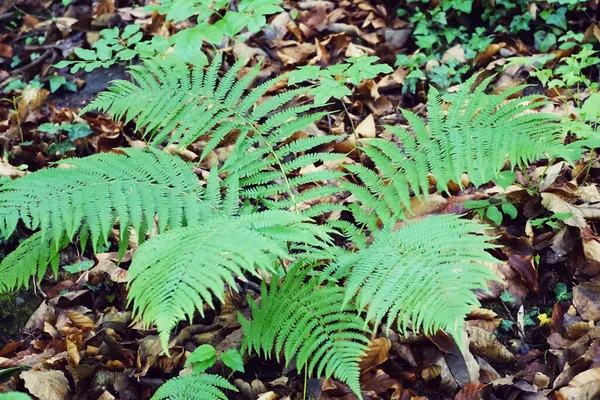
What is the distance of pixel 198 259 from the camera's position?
184cm

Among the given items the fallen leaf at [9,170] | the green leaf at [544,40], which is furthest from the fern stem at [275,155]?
the green leaf at [544,40]

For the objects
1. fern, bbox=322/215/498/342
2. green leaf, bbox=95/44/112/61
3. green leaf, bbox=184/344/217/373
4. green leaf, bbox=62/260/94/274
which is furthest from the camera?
green leaf, bbox=95/44/112/61

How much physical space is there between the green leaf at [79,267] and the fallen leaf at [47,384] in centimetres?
63

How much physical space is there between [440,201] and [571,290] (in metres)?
0.72

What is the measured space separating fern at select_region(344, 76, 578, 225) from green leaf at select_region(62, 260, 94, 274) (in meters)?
1.32

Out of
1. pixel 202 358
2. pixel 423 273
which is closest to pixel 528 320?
pixel 423 273

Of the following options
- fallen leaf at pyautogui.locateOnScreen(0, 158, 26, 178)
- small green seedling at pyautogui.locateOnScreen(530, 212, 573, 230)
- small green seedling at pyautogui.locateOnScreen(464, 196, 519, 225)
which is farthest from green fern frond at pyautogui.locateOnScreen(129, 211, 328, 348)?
fallen leaf at pyautogui.locateOnScreen(0, 158, 26, 178)

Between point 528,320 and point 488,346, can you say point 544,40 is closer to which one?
point 528,320

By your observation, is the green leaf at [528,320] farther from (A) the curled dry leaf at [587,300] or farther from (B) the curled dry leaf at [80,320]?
(B) the curled dry leaf at [80,320]

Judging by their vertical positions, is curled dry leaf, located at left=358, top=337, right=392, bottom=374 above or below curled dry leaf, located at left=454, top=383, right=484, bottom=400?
above

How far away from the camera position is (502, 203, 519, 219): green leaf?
9.35 feet

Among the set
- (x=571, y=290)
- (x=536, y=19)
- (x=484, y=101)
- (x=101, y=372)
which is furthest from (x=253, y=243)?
(x=536, y=19)

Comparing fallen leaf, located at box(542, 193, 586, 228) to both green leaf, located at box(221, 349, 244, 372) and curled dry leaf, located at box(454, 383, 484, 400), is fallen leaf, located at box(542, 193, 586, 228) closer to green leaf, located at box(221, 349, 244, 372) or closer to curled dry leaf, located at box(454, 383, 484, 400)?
curled dry leaf, located at box(454, 383, 484, 400)

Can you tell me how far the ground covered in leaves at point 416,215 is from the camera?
7.75ft
